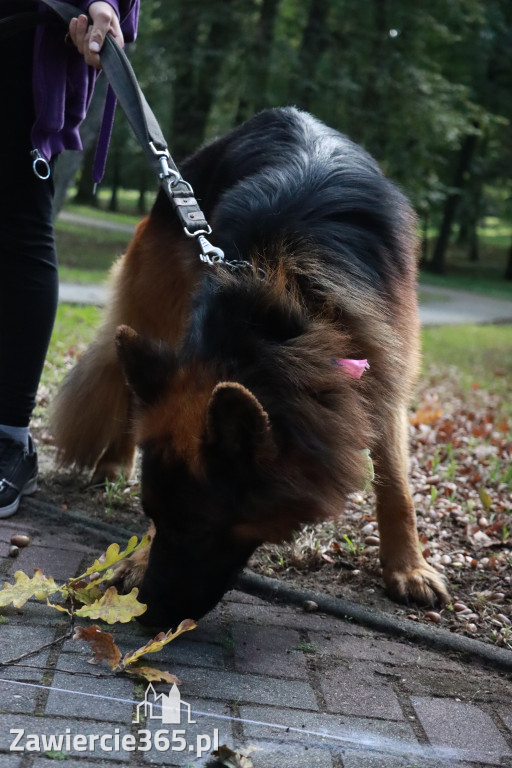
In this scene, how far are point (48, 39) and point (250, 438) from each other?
1992 mm

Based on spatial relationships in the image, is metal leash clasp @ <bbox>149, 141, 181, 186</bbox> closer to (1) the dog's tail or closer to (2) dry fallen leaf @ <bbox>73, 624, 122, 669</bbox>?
(1) the dog's tail

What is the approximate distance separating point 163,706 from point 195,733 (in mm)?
134

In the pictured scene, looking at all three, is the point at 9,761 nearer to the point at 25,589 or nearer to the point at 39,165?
Result: the point at 25,589

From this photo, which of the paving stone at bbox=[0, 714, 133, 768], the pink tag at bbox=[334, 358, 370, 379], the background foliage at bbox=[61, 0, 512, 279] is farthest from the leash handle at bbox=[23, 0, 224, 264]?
the background foliage at bbox=[61, 0, 512, 279]

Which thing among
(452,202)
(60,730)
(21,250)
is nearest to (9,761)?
(60,730)

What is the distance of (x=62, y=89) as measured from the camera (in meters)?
3.35

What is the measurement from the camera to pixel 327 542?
378 centimetres

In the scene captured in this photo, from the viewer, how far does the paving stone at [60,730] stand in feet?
6.55

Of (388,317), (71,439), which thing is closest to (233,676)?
(388,317)

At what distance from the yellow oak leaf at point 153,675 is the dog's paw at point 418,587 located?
3.94 feet

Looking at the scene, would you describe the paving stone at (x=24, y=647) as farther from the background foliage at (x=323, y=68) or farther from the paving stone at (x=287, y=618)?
the background foliage at (x=323, y=68)

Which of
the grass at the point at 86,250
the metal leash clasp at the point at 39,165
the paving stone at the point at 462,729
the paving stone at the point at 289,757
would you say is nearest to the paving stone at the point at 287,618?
the paving stone at the point at 462,729

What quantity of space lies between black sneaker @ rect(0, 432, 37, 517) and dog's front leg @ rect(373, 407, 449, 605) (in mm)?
1529

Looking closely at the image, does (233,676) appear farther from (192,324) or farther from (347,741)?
(192,324)
